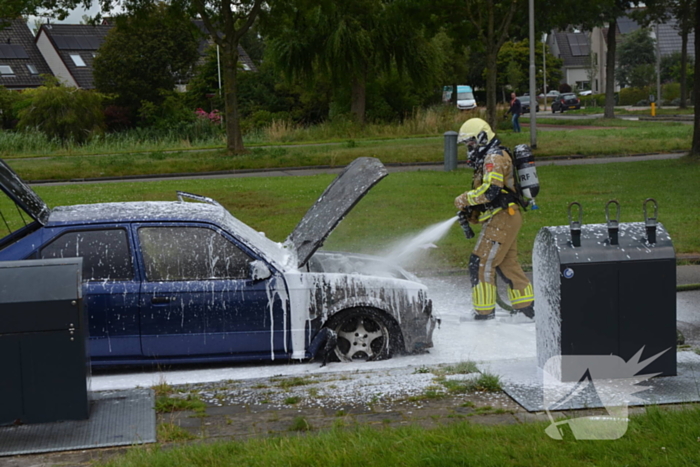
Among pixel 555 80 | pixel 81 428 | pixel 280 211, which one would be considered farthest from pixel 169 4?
pixel 555 80

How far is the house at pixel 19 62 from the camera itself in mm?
59156

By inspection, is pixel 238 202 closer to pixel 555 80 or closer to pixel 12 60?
pixel 12 60

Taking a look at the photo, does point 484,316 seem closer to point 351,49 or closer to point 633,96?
point 351,49


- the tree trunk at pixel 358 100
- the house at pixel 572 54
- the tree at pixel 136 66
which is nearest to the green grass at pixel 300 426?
the tree trunk at pixel 358 100

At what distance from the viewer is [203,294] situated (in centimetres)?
621

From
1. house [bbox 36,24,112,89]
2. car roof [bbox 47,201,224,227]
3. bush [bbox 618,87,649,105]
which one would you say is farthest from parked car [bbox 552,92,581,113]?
car roof [bbox 47,201,224,227]

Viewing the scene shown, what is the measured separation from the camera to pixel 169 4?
27672mm

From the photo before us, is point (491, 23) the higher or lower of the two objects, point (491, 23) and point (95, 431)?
the higher

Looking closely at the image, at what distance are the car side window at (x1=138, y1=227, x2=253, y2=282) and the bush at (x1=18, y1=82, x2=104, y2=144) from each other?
3304 cm

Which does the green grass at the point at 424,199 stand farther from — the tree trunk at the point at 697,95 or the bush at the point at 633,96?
the bush at the point at 633,96

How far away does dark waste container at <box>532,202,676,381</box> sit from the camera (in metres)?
5.16

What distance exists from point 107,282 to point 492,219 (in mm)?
3454

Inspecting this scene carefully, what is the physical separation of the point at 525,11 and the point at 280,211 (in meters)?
18.2

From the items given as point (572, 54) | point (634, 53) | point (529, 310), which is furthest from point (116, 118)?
point (572, 54)
